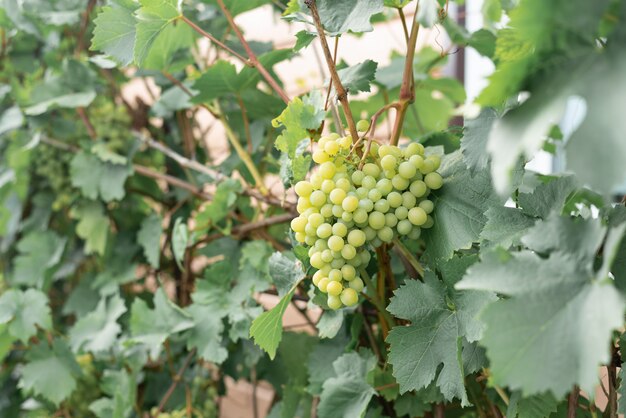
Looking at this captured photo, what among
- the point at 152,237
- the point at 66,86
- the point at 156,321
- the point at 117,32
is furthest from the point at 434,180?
the point at 66,86

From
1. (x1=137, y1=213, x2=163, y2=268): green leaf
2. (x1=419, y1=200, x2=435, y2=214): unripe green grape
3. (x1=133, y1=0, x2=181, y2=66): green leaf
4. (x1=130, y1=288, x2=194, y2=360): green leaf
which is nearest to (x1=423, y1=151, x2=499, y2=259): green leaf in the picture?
(x1=419, y1=200, x2=435, y2=214): unripe green grape

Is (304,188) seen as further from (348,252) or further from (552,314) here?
(552,314)

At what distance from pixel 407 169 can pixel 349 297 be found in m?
0.12

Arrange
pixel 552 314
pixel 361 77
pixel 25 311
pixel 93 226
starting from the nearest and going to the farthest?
pixel 552 314, pixel 361 77, pixel 25 311, pixel 93 226

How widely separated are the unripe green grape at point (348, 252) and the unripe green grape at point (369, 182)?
0.05 m

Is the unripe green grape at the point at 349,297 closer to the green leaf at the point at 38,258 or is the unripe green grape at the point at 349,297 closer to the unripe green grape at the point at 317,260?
the unripe green grape at the point at 317,260

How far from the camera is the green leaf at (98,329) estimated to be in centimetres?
96

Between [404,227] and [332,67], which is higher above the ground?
[332,67]

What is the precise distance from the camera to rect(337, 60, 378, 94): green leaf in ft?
1.94

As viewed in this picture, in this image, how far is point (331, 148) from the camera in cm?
50

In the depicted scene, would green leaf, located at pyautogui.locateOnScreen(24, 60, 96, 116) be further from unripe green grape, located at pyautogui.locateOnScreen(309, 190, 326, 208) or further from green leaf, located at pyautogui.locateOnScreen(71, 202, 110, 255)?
unripe green grape, located at pyautogui.locateOnScreen(309, 190, 326, 208)

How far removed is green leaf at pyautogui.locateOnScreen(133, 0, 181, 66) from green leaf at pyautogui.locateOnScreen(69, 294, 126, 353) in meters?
0.50

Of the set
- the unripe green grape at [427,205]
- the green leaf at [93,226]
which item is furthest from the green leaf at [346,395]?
the green leaf at [93,226]

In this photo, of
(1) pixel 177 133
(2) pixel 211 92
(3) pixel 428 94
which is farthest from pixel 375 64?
(1) pixel 177 133
